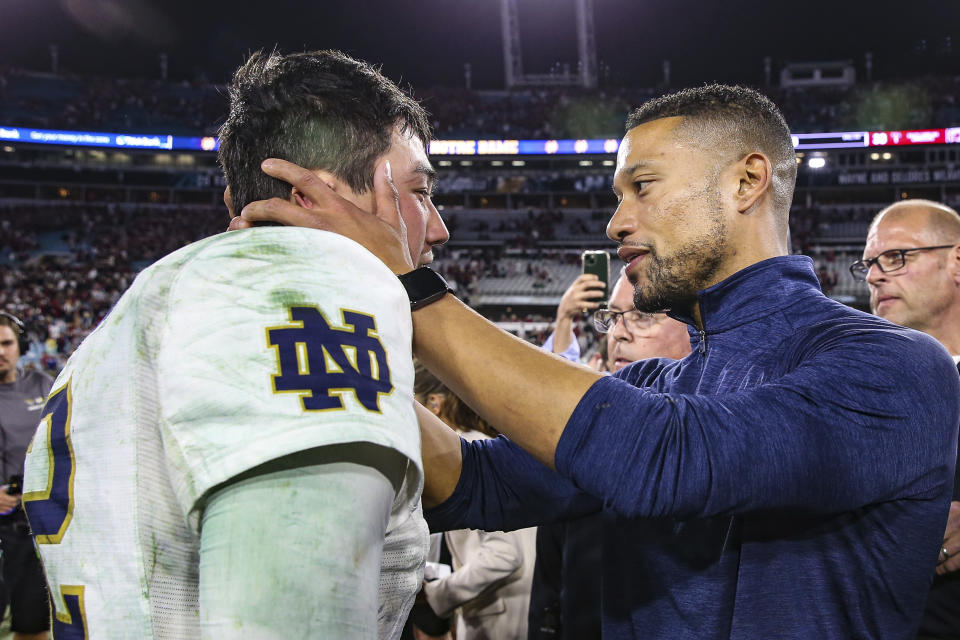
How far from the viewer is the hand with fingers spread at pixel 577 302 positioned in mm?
3982

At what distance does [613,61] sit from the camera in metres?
41.0

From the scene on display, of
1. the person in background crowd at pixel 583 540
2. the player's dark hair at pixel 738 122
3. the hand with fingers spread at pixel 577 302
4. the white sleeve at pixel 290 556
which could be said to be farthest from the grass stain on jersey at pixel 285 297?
the hand with fingers spread at pixel 577 302

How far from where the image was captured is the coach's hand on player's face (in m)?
1.07

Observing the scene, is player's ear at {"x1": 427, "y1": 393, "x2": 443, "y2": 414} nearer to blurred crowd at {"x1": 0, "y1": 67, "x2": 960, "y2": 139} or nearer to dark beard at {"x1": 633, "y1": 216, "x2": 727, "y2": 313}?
dark beard at {"x1": 633, "y1": 216, "x2": 727, "y2": 313}

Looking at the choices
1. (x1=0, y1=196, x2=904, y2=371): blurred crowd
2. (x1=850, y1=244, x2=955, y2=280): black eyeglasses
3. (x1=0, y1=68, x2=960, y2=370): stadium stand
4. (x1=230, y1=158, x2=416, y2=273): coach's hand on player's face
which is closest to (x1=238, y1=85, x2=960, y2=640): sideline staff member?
(x1=230, y1=158, x2=416, y2=273): coach's hand on player's face

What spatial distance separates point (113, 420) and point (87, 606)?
23cm

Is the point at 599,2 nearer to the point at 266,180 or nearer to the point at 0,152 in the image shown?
the point at 0,152

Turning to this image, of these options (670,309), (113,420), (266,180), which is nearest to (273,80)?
(266,180)

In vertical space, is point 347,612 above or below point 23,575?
above

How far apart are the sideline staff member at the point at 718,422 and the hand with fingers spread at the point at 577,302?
1.99 m

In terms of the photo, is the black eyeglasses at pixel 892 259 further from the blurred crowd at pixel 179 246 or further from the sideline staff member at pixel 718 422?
the blurred crowd at pixel 179 246

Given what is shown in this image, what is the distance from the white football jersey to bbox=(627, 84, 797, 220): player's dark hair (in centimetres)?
120

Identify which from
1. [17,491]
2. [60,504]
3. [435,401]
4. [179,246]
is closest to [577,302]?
[435,401]

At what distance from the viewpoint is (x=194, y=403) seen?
74 cm
